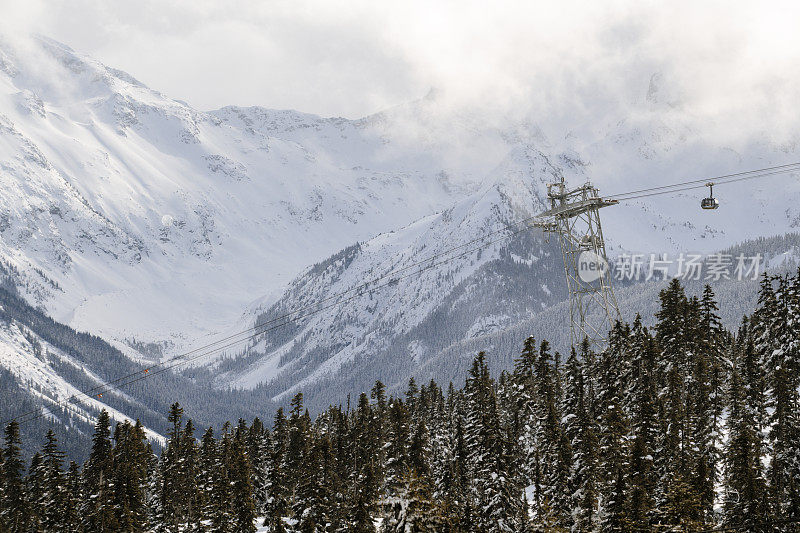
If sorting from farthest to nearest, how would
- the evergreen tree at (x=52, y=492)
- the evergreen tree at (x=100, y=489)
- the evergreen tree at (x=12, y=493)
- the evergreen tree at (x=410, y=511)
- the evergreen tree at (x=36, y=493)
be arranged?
the evergreen tree at (x=36, y=493), the evergreen tree at (x=12, y=493), the evergreen tree at (x=52, y=492), the evergreen tree at (x=100, y=489), the evergreen tree at (x=410, y=511)

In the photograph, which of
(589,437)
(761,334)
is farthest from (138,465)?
(761,334)

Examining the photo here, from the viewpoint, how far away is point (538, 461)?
72375 millimetres

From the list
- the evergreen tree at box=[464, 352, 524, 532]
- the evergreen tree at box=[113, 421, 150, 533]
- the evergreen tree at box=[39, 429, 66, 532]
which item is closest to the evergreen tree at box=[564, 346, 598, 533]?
the evergreen tree at box=[464, 352, 524, 532]

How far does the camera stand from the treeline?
6022cm

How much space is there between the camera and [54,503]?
88188 mm

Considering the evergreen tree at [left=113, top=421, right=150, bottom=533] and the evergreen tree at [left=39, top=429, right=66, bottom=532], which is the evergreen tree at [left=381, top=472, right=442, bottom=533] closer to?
the evergreen tree at [left=113, top=421, right=150, bottom=533]

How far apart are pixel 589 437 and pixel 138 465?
160 ft

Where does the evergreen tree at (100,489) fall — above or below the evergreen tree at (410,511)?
above

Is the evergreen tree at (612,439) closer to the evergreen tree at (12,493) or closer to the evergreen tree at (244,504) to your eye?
the evergreen tree at (244,504)

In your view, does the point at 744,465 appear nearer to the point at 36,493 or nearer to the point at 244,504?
the point at 244,504

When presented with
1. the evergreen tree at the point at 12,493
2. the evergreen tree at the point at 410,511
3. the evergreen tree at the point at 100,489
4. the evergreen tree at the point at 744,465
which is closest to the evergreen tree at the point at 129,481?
the evergreen tree at the point at 100,489

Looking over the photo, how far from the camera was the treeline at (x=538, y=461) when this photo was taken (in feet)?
198

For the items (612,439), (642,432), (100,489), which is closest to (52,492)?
(100,489)

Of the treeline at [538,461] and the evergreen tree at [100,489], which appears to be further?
the evergreen tree at [100,489]
